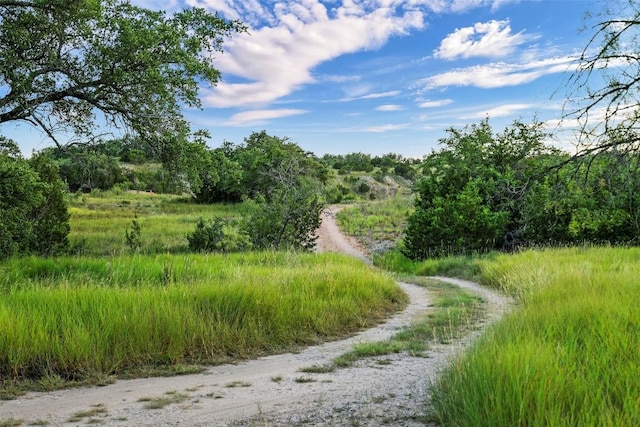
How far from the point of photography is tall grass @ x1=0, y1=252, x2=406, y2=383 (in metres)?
5.41

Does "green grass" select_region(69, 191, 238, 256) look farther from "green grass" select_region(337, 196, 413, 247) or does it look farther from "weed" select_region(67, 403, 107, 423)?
"weed" select_region(67, 403, 107, 423)

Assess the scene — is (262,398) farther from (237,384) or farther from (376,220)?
(376,220)

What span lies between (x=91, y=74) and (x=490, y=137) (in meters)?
20.7

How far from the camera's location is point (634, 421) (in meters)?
2.72

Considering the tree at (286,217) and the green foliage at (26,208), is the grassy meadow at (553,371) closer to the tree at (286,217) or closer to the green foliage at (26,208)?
the green foliage at (26,208)

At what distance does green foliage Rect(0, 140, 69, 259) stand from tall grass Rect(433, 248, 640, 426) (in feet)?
Result: 46.9

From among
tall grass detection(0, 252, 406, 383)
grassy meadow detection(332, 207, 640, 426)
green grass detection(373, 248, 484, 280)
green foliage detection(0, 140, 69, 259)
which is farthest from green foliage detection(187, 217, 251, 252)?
grassy meadow detection(332, 207, 640, 426)

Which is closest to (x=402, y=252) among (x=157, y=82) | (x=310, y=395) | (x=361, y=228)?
(x=361, y=228)

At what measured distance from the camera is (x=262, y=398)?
4.54 m

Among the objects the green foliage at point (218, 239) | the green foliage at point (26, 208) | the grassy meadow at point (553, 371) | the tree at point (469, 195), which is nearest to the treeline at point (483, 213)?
the tree at point (469, 195)

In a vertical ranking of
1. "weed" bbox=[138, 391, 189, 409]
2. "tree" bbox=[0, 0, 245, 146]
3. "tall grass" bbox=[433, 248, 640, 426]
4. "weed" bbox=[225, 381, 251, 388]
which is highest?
"tree" bbox=[0, 0, 245, 146]

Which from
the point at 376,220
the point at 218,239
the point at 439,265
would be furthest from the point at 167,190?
the point at 376,220

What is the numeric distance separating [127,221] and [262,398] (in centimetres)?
2990

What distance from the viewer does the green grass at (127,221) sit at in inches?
862
